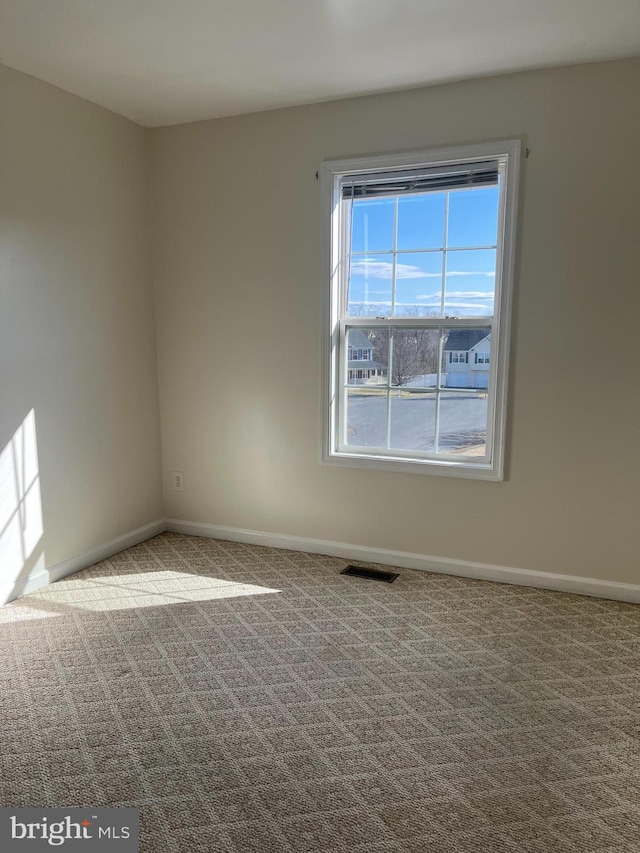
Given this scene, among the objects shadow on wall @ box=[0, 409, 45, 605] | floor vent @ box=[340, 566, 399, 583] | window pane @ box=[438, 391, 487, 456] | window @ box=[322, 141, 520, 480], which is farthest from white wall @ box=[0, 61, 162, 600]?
window pane @ box=[438, 391, 487, 456]

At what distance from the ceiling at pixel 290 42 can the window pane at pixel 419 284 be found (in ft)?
2.88

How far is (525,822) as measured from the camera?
5.63ft

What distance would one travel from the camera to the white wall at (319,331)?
2920 mm

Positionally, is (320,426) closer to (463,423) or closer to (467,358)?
(463,423)

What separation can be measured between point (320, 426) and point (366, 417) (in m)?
0.28

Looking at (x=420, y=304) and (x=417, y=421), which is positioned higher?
(x=420, y=304)

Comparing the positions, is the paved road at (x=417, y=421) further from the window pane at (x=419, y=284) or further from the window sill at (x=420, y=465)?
the window pane at (x=419, y=284)

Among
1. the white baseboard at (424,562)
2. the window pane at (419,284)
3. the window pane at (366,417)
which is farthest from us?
the window pane at (366,417)

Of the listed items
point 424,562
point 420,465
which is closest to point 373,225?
point 420,465

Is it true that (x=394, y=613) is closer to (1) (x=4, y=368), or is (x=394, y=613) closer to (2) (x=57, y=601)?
(2) (x=57, y=601)

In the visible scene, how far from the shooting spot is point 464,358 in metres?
3.35

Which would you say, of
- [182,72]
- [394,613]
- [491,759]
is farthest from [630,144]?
[491,759]

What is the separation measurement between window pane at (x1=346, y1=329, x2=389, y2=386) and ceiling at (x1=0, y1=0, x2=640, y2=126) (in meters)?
1.30

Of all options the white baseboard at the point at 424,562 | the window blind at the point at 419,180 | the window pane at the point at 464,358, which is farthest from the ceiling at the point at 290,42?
the white baseboard at the point at 424,562
